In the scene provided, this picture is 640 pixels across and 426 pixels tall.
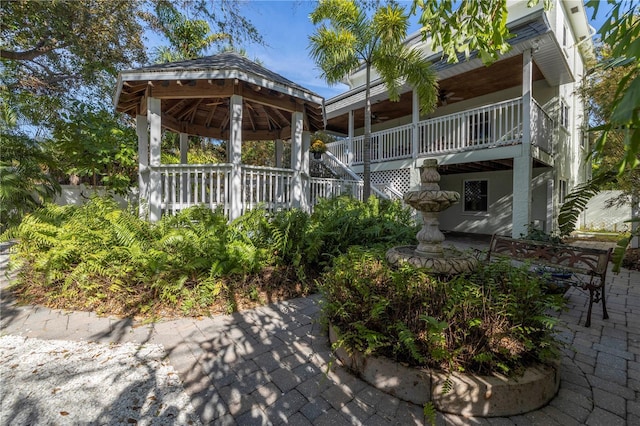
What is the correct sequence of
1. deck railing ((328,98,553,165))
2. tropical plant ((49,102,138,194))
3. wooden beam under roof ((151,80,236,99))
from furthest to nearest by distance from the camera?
deck railing ((328,98,553,165)) → tropical plant ((49,102,138,194)) → wooden beam under roof ((151,80,236,99))

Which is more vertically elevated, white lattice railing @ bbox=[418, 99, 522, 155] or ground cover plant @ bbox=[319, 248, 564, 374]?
white lattice railing @ bbox=[418, 99, 522, 155]

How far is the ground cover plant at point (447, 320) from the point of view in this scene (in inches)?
82.0

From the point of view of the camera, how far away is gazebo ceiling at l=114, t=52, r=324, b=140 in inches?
203

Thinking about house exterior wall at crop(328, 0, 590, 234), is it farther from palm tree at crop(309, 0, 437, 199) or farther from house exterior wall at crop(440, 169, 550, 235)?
palm tree at crop(309, 0, 437, 199)

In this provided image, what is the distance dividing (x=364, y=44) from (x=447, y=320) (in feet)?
25.3

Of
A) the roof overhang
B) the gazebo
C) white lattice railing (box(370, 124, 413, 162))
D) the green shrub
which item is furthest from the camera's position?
white lattice railing (box(370, 124, 413, 162))

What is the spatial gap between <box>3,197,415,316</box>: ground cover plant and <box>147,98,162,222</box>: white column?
0.73 metres

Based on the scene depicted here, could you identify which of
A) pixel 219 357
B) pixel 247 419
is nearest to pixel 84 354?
pixel 219 357

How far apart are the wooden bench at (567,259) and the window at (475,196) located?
6.77 metres

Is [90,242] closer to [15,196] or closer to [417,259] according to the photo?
[417,259]

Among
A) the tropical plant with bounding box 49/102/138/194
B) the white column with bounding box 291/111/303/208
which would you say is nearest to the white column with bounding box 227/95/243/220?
the white column with bounding box 291/111/303/208

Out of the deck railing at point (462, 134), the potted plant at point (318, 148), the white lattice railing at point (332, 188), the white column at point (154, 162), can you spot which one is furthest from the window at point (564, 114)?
the white column at point (154, 162)

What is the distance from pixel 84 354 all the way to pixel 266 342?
1623mm

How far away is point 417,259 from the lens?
2.72 meters
